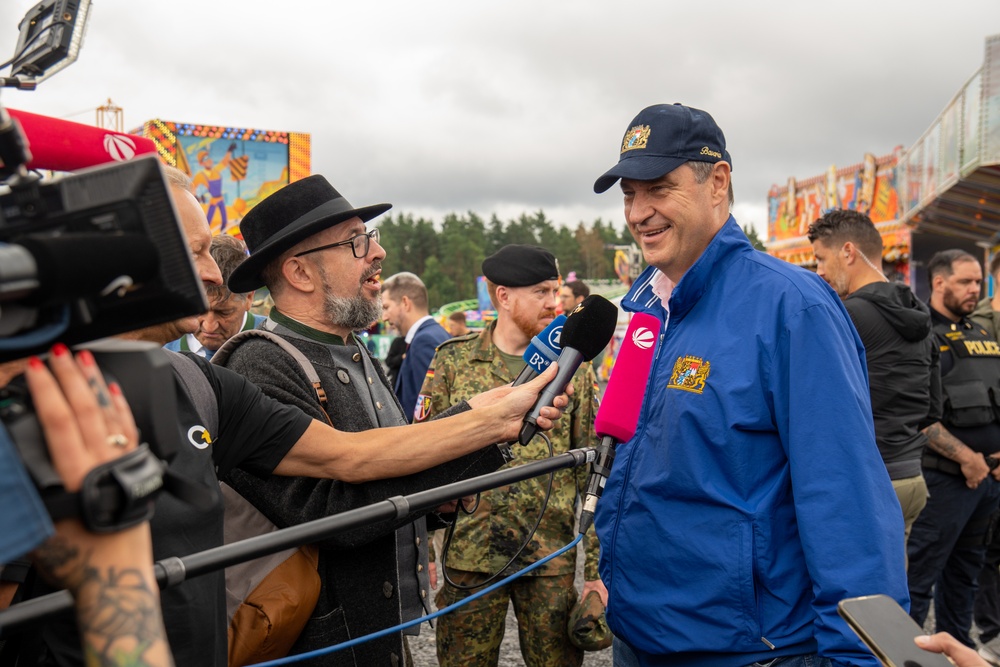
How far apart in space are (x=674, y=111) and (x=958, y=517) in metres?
4.23

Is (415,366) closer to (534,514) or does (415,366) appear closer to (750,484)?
(534,514)

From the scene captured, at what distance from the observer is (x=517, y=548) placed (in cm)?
403

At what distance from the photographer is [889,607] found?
1567mm

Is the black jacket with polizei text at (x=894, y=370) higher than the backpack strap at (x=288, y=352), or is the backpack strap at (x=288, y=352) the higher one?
the backpack strap at (x=288, y=352)

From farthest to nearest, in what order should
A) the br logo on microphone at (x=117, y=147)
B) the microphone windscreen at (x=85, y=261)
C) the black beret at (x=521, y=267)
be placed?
1. the black beret at (x=521, y=267)
2. the br logo on microphone at (x=117, y=147)
3. the microphone windscreen at (x=85, y=261)

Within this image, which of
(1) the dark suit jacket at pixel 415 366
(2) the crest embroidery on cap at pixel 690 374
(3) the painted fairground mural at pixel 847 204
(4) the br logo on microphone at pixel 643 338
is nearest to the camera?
(2) the crest embroidery on cap at pixel 690 374

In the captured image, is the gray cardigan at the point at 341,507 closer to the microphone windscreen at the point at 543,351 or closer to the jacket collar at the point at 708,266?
the microphone windscreen at the point at 543,351

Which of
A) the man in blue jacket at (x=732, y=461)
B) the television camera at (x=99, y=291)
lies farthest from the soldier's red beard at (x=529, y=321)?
the television camera at (x=99, y=291)

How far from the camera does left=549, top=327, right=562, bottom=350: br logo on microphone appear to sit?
2592mm

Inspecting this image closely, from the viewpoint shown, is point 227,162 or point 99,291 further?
point 227,162

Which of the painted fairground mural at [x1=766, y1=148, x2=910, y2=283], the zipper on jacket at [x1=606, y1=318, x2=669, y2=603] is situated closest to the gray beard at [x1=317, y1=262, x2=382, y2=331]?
the zipper on jacket at [x1=606, y1=318, x2=669, y2=603]

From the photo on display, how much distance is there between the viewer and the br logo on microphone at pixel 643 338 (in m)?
2.55

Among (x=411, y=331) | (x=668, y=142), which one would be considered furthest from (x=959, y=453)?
(x=411, y=331)

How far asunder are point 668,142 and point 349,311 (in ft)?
3.99
